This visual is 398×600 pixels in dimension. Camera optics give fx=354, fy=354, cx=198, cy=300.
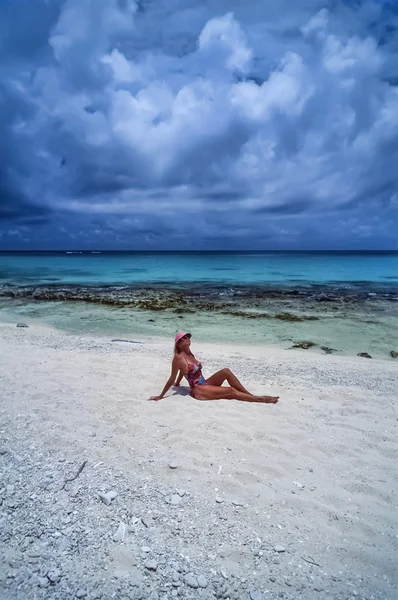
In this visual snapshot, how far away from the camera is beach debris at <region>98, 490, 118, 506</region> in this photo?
3828 mm

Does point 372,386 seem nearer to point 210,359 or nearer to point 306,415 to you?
point 306,415

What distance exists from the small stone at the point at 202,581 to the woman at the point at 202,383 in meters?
3.58

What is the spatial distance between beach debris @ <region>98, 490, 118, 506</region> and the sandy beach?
14mm

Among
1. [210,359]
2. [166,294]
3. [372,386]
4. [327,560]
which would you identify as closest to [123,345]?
[210,359]

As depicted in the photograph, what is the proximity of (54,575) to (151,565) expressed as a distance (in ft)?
2.70

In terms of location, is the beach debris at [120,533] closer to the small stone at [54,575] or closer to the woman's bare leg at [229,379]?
the small stone at [54,575]

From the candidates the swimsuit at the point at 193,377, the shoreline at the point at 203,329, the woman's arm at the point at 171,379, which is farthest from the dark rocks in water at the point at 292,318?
the woman's arm at the point at 171,379

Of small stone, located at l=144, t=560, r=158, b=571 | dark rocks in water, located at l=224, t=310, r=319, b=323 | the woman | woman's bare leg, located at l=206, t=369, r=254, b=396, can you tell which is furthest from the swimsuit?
dark rocks in water, located at l=224, t=310, r=319, b=323

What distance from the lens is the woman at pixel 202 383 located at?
666cm

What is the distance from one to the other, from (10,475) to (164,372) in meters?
4.53

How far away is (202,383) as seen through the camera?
6906 mm

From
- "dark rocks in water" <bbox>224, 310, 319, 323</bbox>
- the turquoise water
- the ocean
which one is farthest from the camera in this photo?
the turquoise water

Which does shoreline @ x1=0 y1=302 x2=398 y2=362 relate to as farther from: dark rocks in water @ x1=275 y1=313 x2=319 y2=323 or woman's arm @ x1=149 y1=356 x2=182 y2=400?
woman's arm @ x1=149 y1=356 x2=182 y2=400

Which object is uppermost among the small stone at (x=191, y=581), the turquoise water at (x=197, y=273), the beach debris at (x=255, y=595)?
the turquoise water at (x=197, y=273)
